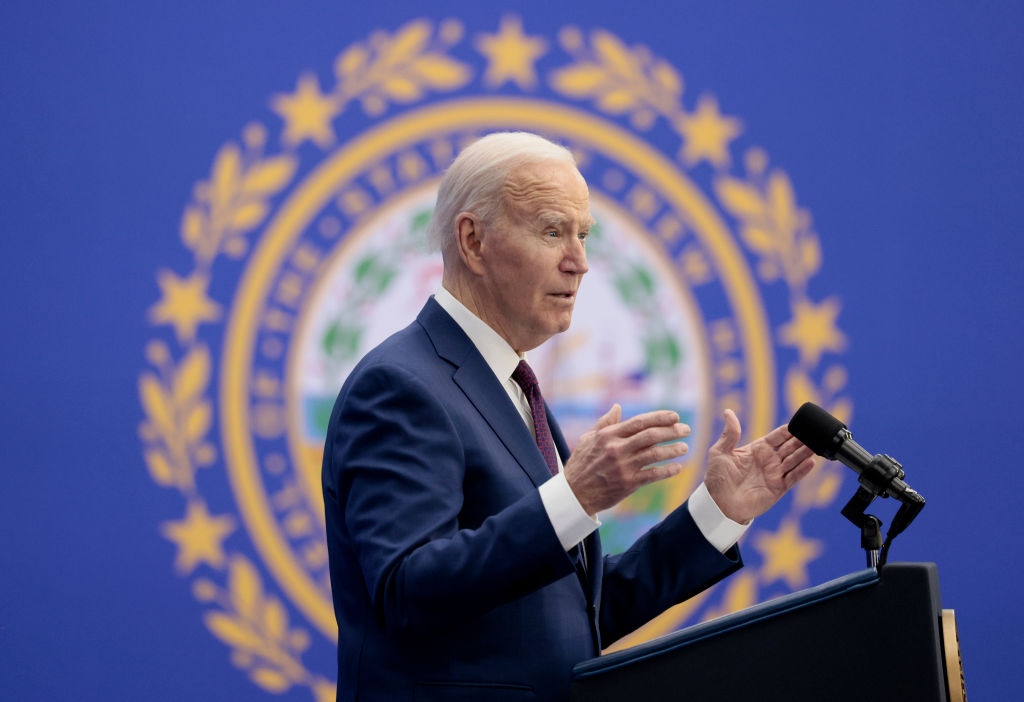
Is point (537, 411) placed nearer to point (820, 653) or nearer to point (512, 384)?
point (512, 384)

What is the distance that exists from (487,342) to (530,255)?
16cm

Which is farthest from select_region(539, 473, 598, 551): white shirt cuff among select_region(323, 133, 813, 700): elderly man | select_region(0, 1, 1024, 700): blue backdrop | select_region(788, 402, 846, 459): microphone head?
select_region(0, 1, 1024, 700): blue backdrop

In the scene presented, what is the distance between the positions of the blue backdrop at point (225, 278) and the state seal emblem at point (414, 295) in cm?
5

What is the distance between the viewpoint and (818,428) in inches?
52.8

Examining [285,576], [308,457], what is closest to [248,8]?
[308,457]

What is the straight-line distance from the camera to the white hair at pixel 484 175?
1.68 m

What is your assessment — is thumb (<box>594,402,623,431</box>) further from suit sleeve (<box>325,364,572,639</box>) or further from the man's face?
the man's face

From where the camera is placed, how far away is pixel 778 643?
3.95ft

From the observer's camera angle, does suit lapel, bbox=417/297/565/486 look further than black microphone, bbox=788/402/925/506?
Yes

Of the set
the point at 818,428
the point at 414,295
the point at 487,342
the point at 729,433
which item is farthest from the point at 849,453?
the point at 414,295

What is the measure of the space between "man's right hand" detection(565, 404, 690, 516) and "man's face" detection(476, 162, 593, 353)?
0.43m

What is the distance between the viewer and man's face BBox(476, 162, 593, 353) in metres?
1.66

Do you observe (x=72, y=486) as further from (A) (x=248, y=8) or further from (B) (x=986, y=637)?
(B) (x=986, y=637)

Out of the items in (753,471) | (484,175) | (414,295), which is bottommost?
(753,471)
